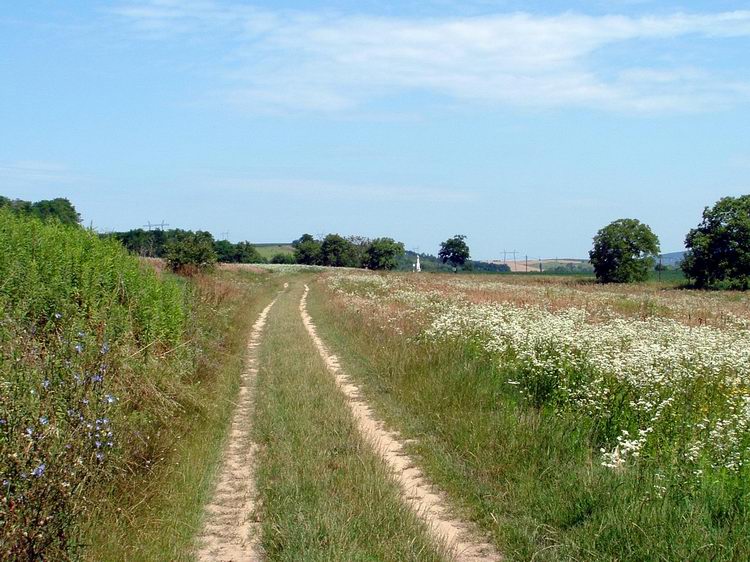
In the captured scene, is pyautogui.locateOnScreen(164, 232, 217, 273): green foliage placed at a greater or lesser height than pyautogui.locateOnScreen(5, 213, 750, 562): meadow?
greater

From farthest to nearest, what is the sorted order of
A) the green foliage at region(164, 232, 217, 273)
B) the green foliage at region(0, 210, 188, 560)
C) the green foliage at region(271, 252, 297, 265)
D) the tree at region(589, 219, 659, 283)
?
the green foliage at region(271, 252, 297, 265) → the tree at region(589, 219, 659, 283) → the green foliage at region(164, 232, 217, 273) → the green foliage at region(0, 210, 188, 560)

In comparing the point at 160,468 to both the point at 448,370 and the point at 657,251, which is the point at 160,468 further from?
the point at 657,251

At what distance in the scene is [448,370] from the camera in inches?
436

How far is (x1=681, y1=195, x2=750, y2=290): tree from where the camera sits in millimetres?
71125

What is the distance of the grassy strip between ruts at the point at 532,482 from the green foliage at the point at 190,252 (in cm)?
2688

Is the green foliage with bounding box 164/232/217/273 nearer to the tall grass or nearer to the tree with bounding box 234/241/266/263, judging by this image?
the tall grass

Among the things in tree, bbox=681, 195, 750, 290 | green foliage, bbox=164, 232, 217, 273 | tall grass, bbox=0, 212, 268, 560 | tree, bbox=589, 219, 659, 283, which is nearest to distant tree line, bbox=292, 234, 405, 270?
tree, bbox=589, 219, 659, 283

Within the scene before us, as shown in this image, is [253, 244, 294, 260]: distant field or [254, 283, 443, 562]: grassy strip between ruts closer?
[254, 283, 443, 562]: grassy strip between ruts

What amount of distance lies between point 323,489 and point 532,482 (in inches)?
77.3

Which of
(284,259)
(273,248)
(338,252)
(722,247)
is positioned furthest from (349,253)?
(722,247)

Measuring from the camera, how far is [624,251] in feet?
287

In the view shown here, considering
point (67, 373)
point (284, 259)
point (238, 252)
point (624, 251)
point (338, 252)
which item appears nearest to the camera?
point (67, 373)

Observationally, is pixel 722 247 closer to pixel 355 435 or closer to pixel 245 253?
pixel 355 435

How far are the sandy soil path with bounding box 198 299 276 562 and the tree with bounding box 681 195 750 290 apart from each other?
71.9m
